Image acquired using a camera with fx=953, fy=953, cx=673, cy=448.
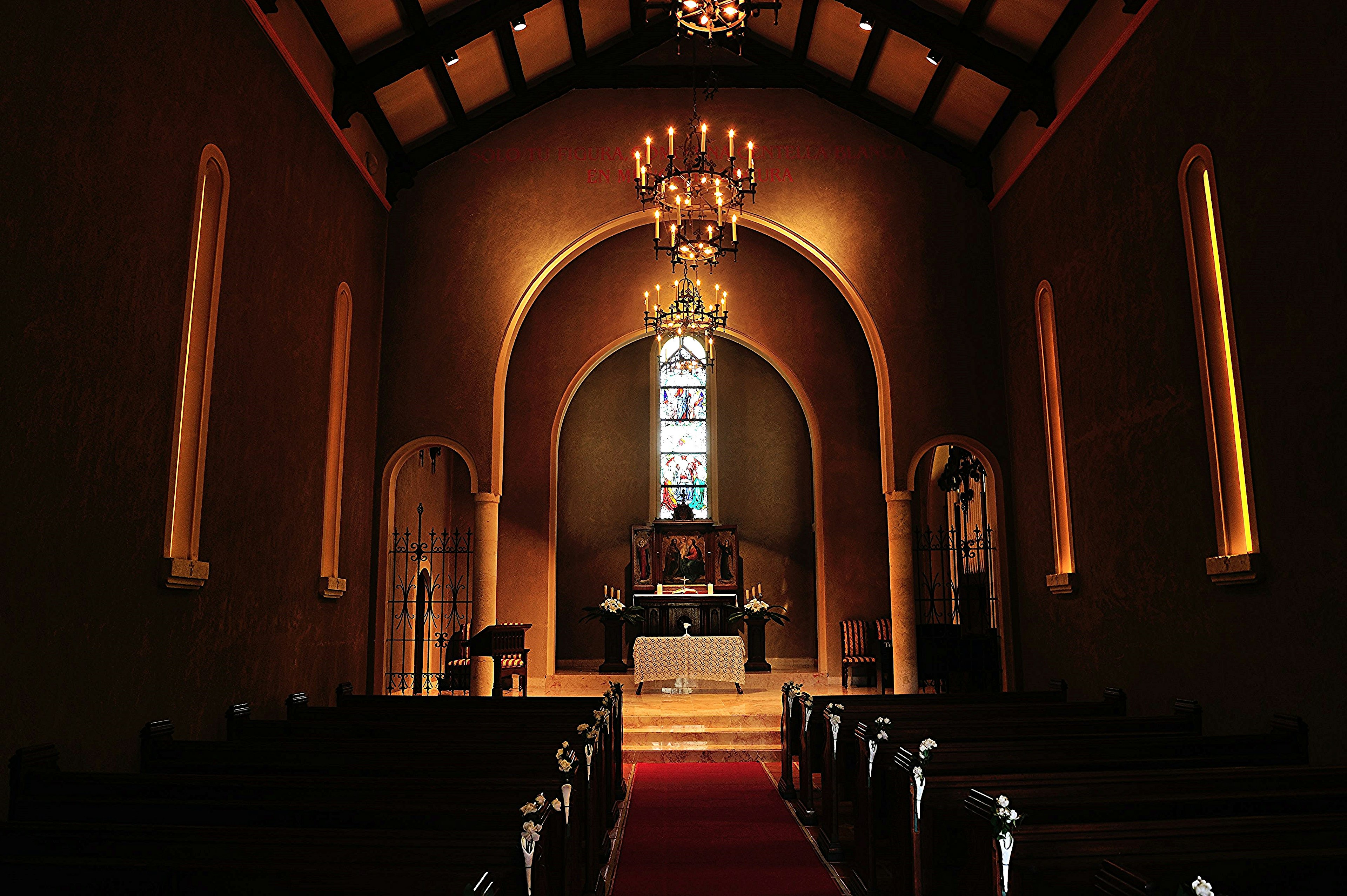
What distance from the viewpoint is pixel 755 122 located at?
10406mm

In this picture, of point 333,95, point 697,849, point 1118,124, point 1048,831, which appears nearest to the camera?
point 1048,831

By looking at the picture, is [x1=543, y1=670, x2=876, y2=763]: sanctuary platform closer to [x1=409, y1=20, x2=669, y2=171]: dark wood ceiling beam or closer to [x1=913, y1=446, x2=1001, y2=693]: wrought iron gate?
[x1=913, y1=446, x2=1001, y2=693]: wrought iron gate

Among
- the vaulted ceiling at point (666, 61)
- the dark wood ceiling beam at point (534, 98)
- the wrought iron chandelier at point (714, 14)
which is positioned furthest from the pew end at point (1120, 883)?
the dark wood ceiling beam at point (534, 98)

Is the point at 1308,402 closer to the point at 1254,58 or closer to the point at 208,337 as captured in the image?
the point at 1254,58

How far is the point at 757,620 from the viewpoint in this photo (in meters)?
12.2

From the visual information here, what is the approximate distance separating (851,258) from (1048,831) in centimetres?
795

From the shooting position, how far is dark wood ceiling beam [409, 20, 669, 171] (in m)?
9.98

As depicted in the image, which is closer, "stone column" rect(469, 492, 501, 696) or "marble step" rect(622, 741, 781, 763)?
"marble step" rect(622, 741, 781, 763)

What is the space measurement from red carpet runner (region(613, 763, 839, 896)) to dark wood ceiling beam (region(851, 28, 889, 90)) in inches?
268

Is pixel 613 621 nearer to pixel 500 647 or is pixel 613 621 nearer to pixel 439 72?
pixel 500 647

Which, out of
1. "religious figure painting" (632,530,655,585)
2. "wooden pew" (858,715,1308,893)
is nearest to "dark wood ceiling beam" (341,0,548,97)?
"wooden pew" (858,715,1308,893)

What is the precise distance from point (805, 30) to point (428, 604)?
8646 mm

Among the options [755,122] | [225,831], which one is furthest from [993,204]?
[225,831]

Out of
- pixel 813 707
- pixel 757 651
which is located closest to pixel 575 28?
pixel 813 707
